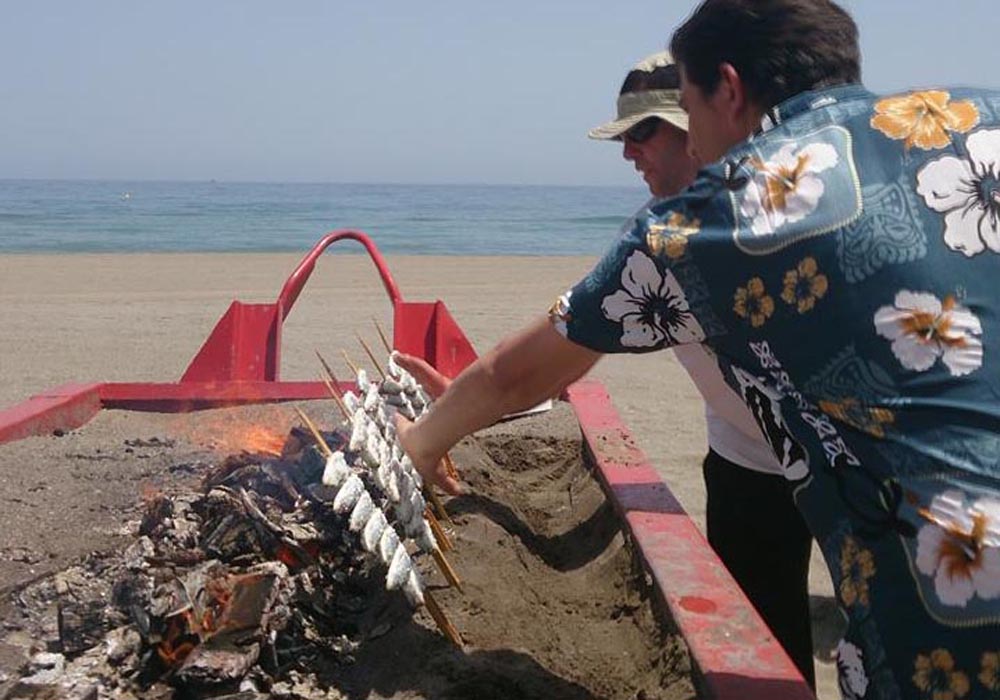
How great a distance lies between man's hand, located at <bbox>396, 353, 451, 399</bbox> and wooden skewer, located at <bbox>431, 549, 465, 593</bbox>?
750 mm

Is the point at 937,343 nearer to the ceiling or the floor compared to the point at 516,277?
nearer to the ceiling

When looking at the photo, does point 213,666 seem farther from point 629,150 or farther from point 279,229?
point 279,229

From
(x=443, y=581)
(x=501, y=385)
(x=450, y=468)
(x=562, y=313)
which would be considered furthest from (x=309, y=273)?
(x=562, y=313)

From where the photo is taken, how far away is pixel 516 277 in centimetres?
1697

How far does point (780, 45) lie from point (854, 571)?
29.3 inches

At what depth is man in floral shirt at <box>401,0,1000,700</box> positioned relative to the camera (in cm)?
134

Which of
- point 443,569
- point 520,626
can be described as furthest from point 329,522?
point 520,626

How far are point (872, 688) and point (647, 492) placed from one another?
1.88 meters

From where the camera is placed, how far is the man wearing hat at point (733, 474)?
268 centimetres

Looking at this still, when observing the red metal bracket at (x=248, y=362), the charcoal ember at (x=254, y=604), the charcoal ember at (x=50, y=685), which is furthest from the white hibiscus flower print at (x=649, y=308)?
the red metal bracket at (x=248, y=362)

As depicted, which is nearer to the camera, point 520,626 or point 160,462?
point 520,626

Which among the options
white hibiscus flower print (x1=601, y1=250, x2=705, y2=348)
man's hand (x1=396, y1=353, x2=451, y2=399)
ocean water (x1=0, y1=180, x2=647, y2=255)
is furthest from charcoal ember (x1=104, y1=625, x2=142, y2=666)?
ocean water (x1=0, y1=180, x2=647, y2=255)

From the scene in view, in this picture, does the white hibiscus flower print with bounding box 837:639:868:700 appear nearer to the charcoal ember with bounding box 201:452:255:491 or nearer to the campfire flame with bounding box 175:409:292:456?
the charcoal ember with bounding box 201:452:255:491

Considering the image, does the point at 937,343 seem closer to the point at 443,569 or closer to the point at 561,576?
the point at 443,569
